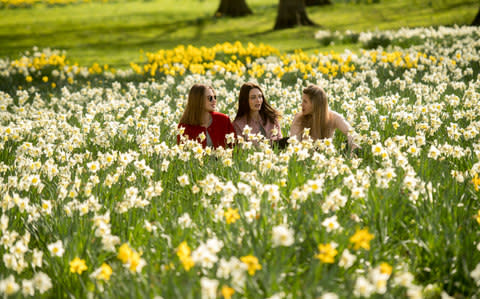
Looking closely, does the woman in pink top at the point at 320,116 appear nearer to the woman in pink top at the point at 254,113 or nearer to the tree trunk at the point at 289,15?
the woman in pink top at the point at 254,113

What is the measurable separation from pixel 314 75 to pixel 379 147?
206 inches

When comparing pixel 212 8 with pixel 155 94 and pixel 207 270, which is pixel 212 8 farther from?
pixel 207 270

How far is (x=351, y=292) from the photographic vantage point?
2379 mm

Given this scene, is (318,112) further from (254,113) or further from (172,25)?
(172,25)

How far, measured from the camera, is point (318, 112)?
5.32 m

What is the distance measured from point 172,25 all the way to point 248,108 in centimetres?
1802

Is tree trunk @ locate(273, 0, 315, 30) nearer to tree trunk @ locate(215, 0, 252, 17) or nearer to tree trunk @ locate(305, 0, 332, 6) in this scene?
tree trunk @ locate(215, 0, 252, 17)

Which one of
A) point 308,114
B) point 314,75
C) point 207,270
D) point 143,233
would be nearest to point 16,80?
point 314,75

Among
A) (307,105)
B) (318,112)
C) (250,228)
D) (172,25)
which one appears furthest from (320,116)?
(172,25)

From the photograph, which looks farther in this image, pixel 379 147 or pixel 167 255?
pixel 379 147

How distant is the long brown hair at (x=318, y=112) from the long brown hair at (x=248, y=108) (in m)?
0.75

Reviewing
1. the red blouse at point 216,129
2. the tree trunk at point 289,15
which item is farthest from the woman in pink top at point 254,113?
the tree trunk at point 289,15

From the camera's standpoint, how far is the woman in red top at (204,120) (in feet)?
18.2

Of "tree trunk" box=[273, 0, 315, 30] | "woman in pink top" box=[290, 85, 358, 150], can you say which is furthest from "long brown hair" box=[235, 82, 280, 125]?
"tree trunk" box=[273, 0, 315, 30]
